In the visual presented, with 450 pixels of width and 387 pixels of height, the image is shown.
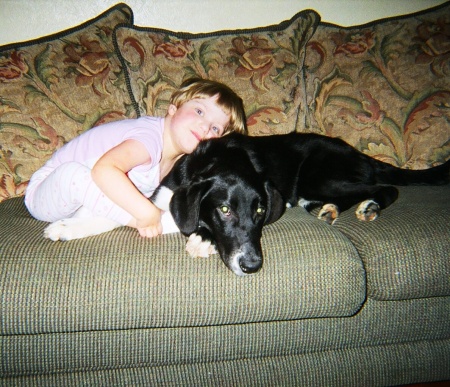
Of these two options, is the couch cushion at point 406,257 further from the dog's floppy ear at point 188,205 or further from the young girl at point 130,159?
the young girl at point 130,159

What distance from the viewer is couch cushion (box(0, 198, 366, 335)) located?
1.13m

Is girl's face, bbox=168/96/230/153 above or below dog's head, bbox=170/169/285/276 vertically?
above

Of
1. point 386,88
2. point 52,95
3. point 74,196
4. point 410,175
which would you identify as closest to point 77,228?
point 74,196

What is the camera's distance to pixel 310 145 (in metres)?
2.29

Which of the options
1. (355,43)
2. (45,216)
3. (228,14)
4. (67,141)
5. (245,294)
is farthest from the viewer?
(228,14)

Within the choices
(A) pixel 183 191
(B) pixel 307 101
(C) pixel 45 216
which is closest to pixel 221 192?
(A) pixel 183 191

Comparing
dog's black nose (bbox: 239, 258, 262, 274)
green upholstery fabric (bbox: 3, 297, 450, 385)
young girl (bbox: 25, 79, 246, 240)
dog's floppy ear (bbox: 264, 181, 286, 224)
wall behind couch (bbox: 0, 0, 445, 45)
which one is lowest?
green upholstery fabric (bbox: 3, 297, 450, 385)

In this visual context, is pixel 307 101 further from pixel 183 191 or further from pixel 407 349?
pixel 407 349

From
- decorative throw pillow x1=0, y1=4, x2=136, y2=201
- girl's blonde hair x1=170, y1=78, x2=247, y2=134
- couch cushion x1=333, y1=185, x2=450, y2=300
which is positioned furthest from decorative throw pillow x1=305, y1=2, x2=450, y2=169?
decorative throw pillow x1=0, y1=4, x2=136, y2=201

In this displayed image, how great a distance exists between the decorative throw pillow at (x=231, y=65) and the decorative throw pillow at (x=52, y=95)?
0.47 ft

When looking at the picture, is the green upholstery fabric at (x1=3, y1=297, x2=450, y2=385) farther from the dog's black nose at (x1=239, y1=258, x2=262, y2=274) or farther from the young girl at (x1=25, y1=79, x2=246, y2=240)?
the young girl at (x1=25, y1=79, x2=246, y2=240)

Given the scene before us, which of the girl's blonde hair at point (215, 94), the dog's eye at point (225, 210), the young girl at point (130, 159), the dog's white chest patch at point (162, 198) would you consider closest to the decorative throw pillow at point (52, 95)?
the young girl at point (130, 159)

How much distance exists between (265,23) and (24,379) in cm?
326

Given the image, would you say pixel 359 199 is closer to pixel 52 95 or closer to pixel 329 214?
pixel 329 214
